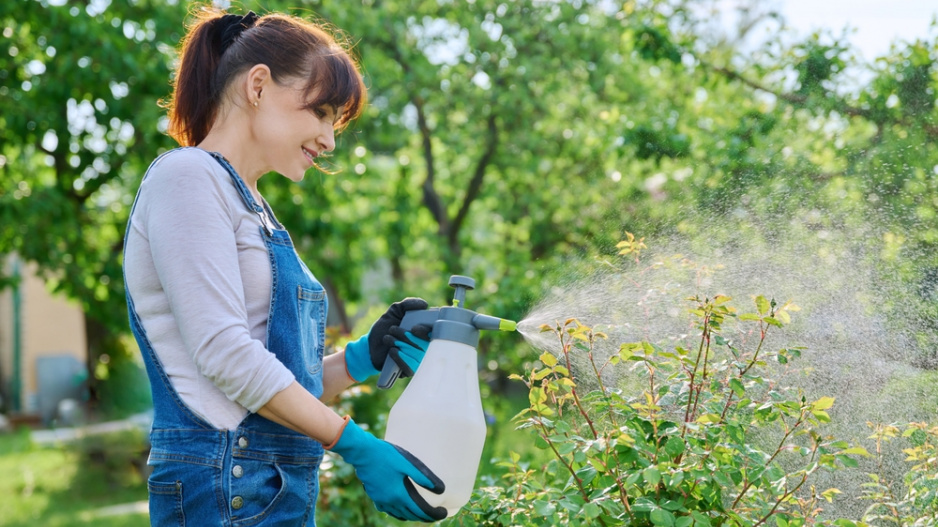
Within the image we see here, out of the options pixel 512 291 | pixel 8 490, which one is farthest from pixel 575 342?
pixel 8 490

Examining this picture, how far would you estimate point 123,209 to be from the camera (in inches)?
320

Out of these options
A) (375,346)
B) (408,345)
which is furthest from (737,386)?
(375,346)

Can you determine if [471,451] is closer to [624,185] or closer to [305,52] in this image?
[305,52]

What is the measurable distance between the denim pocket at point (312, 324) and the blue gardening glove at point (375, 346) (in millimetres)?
238

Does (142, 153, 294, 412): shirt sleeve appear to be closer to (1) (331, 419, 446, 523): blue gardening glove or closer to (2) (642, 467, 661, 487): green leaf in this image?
(1) (331, 419, 446, 523): blue gardening glove

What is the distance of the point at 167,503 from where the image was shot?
4.78 feet

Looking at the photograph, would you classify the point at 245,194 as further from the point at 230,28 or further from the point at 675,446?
the point at 675,446

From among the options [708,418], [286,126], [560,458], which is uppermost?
[286,126]

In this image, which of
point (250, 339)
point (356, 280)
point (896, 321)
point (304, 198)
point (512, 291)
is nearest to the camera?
point (250, 339)

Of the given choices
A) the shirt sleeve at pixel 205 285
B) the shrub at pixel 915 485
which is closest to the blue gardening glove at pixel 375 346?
the shirt sleeve at pixel 205 285

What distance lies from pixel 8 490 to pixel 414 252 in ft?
14.8

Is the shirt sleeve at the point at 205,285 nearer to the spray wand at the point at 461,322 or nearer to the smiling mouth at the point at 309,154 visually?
the smiling mouth at the point at 309,154

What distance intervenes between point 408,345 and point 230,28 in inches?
30.9

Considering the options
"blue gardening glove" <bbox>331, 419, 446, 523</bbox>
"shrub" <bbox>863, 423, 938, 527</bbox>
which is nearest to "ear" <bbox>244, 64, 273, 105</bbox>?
"blue gardening glove" <bbox>331, 419, 446, 523</bbox>
